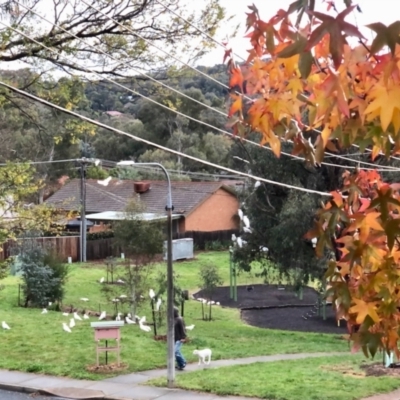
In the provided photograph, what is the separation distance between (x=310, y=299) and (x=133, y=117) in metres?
30.0

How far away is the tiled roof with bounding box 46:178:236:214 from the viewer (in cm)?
4966

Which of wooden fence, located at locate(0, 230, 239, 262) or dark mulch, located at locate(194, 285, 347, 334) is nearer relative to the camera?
dark mulch, located at locate(194, 285, 347, 334)

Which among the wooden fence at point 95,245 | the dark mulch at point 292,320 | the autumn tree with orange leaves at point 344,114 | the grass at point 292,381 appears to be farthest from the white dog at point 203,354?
the wooden fence at point 95,245

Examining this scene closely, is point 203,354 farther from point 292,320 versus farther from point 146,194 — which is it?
point 146,194

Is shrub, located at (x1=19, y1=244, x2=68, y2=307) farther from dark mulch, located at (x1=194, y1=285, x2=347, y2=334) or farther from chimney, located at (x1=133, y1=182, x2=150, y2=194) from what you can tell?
chimney, located at (x1=133, y1=182, x2=150, y2=194)

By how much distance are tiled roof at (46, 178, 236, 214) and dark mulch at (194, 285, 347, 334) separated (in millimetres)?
13809

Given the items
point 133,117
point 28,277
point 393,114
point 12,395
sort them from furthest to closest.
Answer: point 133,117, point 28,277, point 12,395, point 393,114

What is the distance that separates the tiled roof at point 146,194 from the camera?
49.7 m

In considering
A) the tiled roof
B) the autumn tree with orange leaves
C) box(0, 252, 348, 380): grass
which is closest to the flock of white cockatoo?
box(0, 252, 348, 380): grass

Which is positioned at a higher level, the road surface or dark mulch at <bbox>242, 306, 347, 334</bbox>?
dark mulch at <bbox>242, 306, 347, 334</bbox>

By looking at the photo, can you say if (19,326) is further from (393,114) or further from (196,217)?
(196,217)

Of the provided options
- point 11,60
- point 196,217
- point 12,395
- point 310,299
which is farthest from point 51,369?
point 196,217

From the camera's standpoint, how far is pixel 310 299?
3266 centimetres

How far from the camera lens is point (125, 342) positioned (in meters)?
18.9
